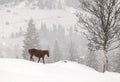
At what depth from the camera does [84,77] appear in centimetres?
Answer: 2192

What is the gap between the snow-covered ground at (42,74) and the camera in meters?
19.4

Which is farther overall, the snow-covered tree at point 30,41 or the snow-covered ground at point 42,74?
the snow-covered tree at point 30,41

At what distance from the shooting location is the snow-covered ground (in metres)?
19.4

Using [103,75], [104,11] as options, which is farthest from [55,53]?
[103,75]

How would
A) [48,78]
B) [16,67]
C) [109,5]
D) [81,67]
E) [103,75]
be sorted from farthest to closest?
[109,5], [81,67], [103,75], [16,67], [48,78]

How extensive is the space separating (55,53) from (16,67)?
67016 mm

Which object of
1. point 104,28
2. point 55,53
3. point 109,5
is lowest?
point 55,53

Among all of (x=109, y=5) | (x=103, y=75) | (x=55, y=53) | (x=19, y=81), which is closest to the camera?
(x=19, y=81)

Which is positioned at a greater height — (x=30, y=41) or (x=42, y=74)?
(x=30, y=41)

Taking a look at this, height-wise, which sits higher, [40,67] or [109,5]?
[109,5]

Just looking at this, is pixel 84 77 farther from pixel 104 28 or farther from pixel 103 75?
pixel 104 28

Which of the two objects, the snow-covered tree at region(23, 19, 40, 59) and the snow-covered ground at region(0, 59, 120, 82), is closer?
the snow-covered ground at region(0, 59, 120, 82)

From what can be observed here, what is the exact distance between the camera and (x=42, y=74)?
20.5 meters

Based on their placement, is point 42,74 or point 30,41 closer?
point 42,74
